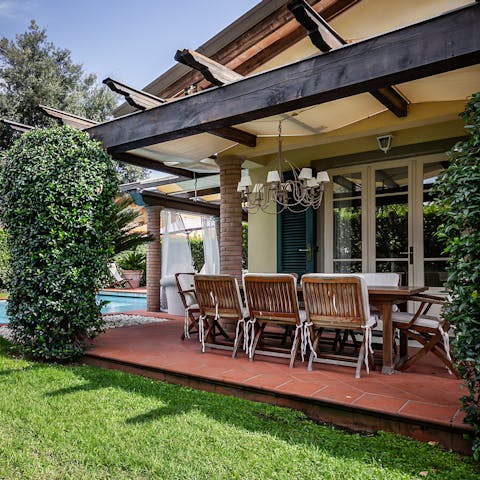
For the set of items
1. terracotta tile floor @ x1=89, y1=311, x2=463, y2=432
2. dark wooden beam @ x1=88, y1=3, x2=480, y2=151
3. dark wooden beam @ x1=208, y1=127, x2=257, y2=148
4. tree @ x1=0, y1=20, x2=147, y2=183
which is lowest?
terracotta tile floor @ x1=89, y1=311, x2=463, y2=432

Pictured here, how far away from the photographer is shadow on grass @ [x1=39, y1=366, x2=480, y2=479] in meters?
2.63

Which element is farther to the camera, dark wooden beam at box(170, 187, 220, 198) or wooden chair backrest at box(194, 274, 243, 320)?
dark wooden beam at box(170, 187, 220, 198)

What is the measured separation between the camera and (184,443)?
9.36 ft

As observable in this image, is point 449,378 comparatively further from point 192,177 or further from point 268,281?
point 192,177

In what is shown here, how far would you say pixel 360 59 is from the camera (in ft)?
10.9

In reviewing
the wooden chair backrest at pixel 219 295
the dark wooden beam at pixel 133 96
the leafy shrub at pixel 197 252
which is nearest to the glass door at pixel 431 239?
the wooden chair backrest at pixel 219 295

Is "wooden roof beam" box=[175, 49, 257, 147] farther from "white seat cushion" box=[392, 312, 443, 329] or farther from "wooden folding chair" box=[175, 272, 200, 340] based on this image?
"white seat cushion" box=[392, 312, 443, 329]

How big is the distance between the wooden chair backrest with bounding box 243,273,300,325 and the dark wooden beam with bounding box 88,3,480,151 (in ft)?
5.43

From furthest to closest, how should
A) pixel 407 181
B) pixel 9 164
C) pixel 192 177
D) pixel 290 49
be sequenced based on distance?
pixel 192 177
pixel 407 181
pixel 290 49
pixel 9 164

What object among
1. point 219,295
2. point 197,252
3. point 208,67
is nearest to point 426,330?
point 219,295

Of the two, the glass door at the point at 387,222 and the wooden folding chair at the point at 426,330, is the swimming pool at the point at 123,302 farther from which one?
the wooden folding chair at the point at 426,330

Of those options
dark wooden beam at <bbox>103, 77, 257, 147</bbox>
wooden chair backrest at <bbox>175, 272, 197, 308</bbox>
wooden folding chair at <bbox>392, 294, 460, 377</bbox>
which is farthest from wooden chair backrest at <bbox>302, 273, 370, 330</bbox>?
dark wooden beam at <bbox>103, 77, 257, 147</bbox>

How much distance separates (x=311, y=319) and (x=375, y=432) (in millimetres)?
1391

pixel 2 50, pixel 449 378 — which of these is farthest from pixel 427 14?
pixel 2 50
